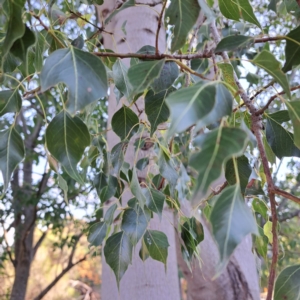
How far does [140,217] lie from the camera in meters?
0.50

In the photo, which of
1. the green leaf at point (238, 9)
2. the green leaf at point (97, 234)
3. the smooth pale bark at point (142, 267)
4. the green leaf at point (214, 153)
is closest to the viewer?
the green leaf at point (214, 153)

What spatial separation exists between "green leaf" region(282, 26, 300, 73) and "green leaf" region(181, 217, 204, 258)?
28 centimetres

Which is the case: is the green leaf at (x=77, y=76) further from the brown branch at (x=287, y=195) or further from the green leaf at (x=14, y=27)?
the brown branch at (x=287, y=195)

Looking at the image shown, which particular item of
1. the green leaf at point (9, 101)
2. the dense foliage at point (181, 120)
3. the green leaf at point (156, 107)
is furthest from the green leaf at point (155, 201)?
the green leaf at point (9, 101)

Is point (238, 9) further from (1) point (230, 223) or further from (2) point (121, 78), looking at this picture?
(1) point (230, 223)

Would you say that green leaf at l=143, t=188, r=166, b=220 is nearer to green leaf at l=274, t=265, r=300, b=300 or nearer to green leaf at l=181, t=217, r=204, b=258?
green leaf at l=181, t=217, r=204, b=258

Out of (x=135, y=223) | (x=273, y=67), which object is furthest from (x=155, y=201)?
(x=273, y=67)

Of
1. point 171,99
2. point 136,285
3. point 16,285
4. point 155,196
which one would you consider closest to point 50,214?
point 16,285

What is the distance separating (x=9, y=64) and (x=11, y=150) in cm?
Result: 12

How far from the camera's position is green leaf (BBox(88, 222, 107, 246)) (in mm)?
557

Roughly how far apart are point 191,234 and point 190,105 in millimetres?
326

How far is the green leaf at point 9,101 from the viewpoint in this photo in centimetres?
41

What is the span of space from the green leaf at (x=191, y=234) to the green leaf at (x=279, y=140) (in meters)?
0.17

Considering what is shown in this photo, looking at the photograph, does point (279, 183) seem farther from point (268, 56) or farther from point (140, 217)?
point (268, 56)
